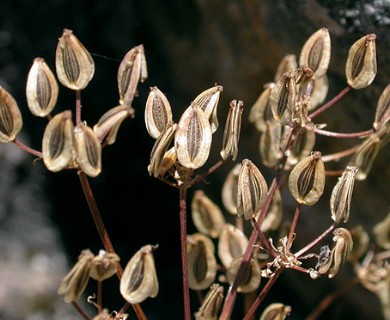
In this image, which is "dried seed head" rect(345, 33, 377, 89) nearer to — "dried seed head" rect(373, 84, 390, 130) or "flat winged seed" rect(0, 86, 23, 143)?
"dried seed head" rect(373, 84, 390, 130)

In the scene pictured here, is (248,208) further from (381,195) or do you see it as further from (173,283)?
(173,283)

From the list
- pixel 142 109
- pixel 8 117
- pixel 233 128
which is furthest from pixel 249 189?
pixel 142 109

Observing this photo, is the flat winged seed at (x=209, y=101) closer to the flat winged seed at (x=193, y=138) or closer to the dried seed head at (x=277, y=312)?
the flat winged seed at (x=193, y=138)

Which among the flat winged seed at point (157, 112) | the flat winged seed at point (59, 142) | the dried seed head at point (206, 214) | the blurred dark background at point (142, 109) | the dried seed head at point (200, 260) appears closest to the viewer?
the flat winged seed at point (59, 142)

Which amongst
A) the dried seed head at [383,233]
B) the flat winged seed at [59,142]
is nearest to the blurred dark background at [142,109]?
the dried seed head at [383,233]

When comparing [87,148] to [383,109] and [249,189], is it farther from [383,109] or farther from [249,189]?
[383,109]
